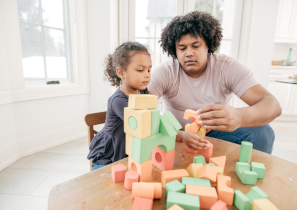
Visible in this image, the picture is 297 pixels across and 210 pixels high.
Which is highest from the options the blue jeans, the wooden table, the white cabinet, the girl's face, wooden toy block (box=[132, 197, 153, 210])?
the white cabinet

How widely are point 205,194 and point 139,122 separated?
0.27 metres

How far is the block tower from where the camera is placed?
1.83ft

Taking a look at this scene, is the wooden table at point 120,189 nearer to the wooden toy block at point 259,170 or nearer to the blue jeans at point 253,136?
the wooden toy block at point 259,170

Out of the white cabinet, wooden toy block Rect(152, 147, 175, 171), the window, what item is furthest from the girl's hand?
the white cabinet

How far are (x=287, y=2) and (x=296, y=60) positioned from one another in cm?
121

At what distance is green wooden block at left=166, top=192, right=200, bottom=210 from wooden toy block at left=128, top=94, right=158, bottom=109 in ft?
0.88

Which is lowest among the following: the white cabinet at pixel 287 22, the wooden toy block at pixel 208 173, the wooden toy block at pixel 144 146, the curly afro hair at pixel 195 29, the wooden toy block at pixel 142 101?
the wooden toy block at pixel 208 173

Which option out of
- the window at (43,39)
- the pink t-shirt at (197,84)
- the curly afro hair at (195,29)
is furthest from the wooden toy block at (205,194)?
the window at (43,39)

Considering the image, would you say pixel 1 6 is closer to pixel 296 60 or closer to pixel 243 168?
pixel 243 168

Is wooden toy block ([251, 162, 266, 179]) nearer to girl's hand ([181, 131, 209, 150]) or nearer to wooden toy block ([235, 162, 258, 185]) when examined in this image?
wooden toy block ([235, 162, 258, 185])

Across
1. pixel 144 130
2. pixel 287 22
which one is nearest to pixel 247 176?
pixel 144 130

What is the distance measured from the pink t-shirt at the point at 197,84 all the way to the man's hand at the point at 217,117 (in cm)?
53

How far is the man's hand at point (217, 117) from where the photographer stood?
732mm

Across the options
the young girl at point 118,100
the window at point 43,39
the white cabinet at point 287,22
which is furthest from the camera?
the white cabinet at point 287,22
